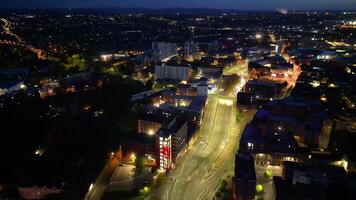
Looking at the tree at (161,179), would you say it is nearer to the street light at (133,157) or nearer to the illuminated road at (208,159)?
the illuminated road at (208,159)

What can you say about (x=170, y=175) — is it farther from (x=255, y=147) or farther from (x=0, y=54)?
(x=0, y=54)

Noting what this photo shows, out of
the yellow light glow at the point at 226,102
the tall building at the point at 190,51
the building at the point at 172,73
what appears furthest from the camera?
the tall building at the point at 190,51

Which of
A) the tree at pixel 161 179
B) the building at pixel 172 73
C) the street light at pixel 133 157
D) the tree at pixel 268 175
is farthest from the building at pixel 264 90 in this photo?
the tree at pixel 161 179

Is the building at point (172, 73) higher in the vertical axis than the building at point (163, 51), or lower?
lower

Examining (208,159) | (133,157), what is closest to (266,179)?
(208,159)

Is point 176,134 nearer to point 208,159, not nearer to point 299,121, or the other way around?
point 208,159

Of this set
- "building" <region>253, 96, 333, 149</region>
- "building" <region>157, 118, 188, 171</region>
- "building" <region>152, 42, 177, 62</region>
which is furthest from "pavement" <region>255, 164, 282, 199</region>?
"building" <region>152, 42, 177, 62</region>

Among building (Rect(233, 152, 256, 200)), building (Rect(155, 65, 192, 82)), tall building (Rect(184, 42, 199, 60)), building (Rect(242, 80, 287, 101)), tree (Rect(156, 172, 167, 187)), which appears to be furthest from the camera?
tall building (Rect(184, 42, 199, 60))

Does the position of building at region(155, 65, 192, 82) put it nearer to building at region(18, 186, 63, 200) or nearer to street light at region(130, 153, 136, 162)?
street light at region(130, 153, 136, 162)
